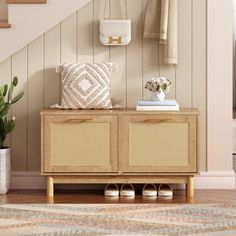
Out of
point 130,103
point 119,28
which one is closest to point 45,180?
point 130,103

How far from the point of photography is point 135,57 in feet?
17.7

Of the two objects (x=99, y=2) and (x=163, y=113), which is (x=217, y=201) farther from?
(x=99, y=2)

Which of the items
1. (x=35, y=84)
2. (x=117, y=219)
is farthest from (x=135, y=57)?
(x=117, y=219)

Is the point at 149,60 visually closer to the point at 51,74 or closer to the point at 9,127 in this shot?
the point at 51,74

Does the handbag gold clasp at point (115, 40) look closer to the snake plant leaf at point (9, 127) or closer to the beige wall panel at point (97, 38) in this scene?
the beige wall panel at point (97, 38)

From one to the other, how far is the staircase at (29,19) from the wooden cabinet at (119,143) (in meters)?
0.60

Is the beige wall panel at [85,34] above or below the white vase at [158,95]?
above

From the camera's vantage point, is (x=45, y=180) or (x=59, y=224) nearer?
(x=59, y=224)

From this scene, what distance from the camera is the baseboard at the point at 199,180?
5.43 m

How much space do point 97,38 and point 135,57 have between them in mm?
289

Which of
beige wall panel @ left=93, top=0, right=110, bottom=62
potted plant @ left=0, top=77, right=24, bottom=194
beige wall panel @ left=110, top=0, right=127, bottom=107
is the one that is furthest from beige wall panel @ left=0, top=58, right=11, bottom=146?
beige wall panel @ left=110, top=0, right=127, bottom=107

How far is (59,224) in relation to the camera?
4270 mm

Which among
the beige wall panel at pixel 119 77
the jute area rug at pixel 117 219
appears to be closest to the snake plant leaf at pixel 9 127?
the jute area rug at pixel 117 219

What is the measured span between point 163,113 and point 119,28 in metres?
0.68
